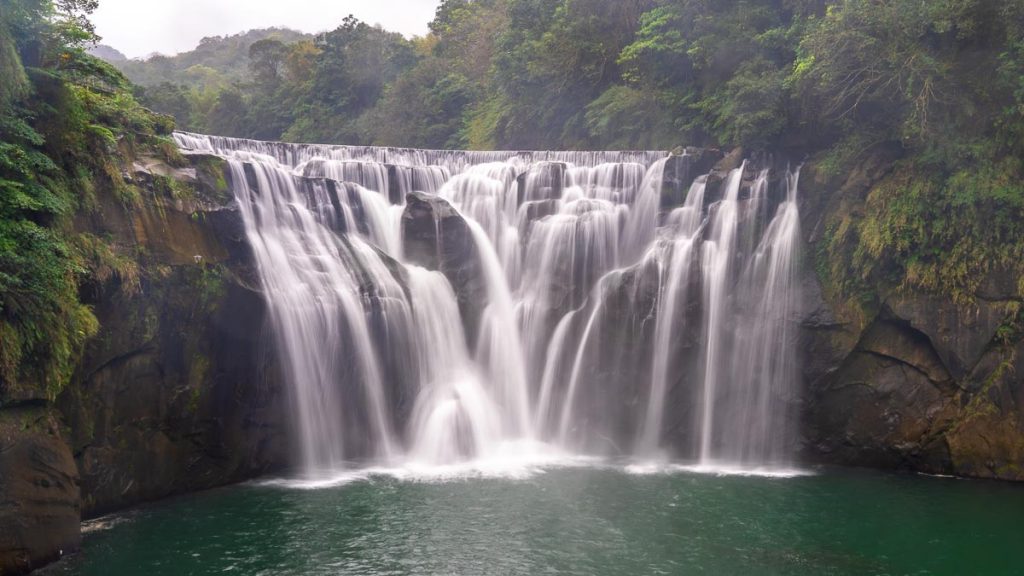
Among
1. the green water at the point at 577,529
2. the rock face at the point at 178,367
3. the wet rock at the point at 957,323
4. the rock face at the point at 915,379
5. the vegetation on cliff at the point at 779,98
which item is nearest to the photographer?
the green water at the point at 577,529

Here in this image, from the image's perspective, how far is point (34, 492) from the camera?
1128cm

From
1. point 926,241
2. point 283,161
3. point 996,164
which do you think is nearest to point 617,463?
point 926,241

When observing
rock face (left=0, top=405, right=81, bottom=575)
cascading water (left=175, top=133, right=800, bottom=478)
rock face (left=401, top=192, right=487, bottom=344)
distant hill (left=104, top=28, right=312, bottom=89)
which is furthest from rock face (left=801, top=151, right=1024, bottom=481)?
distant hill (left=104, top=28, right=312, bottom=89)

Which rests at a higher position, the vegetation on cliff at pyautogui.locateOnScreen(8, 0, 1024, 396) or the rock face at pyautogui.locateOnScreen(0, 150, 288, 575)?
the vegetation on cliff at pyautogui.locateOnScreen(8, 0, 1024, 396)

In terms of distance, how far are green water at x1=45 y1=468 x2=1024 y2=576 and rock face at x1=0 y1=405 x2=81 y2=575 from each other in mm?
417

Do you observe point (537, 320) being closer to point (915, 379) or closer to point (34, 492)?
point (915, 379)

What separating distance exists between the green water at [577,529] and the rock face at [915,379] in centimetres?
78

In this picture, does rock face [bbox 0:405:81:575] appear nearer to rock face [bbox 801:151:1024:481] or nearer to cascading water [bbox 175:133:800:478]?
cascading water [bbox 175:133:800:478]

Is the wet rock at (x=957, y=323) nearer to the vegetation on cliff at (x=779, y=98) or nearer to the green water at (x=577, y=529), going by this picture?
the vegetation on cliff at (x=779, y=98)

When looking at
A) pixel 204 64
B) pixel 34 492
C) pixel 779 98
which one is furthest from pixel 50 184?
pixel 204 64

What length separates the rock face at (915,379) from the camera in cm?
1634

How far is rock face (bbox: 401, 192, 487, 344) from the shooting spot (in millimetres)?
21125

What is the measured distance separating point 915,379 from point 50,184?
1757 centimetres

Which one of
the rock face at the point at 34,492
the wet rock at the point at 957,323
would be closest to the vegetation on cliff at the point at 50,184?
the rock face at the point at 34,492
